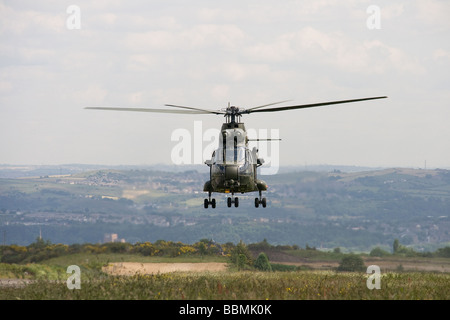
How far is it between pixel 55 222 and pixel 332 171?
4372 cm

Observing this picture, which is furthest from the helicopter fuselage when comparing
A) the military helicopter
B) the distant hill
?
the distant hill

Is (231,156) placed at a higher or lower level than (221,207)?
higher

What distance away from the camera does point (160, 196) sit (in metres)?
89.1

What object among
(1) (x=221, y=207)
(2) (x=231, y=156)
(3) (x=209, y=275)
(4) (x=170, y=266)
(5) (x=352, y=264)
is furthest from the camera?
(1) (x=221, y=207)

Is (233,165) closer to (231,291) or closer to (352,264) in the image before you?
(231,291)

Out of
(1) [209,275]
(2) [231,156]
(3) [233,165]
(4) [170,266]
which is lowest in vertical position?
(4) [170,266]

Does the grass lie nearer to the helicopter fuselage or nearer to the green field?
the green field

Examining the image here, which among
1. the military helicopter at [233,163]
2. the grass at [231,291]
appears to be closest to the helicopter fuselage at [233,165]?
the military helicopter at [233,163]

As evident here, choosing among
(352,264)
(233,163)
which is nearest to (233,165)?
(233,163)

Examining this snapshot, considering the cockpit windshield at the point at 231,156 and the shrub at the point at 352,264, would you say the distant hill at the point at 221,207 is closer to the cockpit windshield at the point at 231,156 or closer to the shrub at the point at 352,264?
the shrub at the point at 352,264

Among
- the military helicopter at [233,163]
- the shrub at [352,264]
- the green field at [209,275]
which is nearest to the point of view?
the green field at [209,275]

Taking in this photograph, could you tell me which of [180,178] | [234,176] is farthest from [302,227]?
[234,176]

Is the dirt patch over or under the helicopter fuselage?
under
